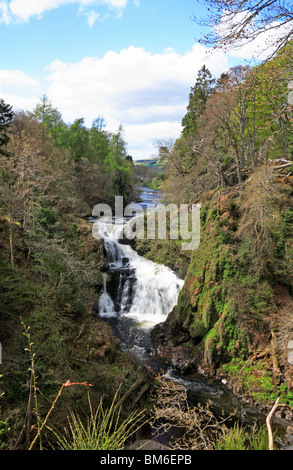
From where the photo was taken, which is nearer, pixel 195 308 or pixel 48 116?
pixel 195 308

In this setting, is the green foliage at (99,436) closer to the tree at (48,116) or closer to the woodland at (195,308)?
the woodland at (195,308)

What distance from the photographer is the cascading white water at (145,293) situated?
17.8m

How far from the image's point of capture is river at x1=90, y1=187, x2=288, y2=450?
1213cm

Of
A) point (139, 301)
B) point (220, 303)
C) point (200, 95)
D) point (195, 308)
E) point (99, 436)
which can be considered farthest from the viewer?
point (200, 95)

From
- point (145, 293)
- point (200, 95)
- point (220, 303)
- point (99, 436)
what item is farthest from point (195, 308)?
point (200, 95)

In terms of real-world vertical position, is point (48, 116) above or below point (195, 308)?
above

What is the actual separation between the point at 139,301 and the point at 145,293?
62 centimetres

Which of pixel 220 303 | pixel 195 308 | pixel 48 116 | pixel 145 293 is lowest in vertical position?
pixel 145 293

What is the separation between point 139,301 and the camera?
60.6ft

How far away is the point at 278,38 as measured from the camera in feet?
14.9

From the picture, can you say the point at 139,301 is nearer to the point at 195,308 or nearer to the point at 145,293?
the point at 145,293

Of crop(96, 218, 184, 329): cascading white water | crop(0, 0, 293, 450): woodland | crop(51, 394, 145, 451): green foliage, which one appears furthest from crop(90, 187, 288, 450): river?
crop(51, 394, 145, 451): green foliage

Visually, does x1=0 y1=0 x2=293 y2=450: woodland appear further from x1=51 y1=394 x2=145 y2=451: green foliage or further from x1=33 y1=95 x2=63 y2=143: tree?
x1=33 y1=95 x2=63 y2=143: tree

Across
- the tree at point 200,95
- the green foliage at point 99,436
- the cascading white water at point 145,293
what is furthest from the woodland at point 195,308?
the tree at point 200,95
